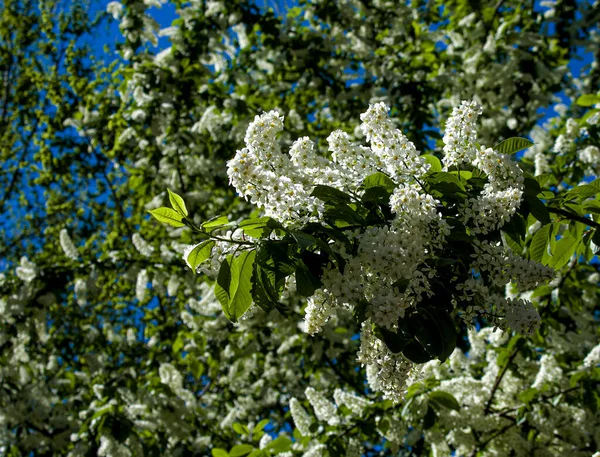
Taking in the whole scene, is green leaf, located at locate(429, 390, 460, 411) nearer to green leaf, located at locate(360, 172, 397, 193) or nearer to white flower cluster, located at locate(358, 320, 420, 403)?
white flower cluster, located at locate(358, 320, 420, 403)

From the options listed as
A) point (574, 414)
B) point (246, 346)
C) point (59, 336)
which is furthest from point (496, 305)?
point (59, 336)

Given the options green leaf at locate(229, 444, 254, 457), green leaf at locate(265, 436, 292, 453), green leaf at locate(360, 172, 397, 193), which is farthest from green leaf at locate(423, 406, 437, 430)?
green leaf at locate(360, 172, 397, 193)

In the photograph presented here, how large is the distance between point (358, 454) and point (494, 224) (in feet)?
8.76

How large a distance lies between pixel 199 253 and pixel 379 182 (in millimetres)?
627

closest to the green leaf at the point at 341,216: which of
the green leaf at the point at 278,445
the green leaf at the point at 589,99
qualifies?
the green leaf at the point at 278,445

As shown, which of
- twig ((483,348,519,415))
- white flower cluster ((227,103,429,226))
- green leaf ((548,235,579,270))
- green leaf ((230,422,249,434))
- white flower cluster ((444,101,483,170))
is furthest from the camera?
green leaf ((230,422,249,434))

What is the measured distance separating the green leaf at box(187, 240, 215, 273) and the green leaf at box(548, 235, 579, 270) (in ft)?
4.37

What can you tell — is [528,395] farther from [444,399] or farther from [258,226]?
[258,226]

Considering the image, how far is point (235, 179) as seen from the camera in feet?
6.53

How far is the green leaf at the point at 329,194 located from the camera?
1.99m

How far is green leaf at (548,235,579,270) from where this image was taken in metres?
2.50

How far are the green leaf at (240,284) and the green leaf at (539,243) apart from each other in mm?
1076

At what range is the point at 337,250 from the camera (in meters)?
1.92

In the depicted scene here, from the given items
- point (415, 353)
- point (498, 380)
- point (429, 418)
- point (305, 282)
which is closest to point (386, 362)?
point (415, 353)
